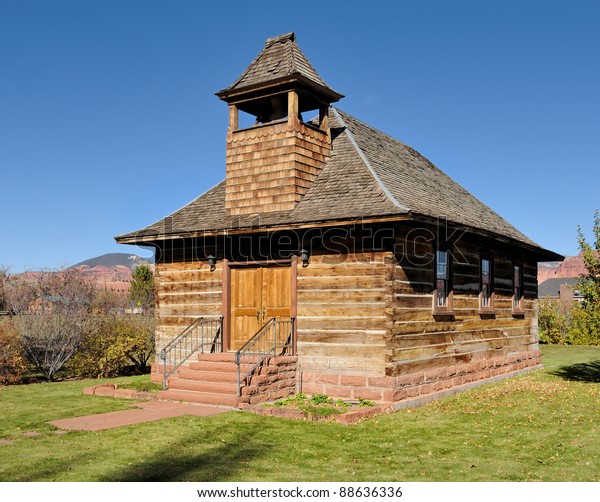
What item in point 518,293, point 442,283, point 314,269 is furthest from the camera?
point 518,293

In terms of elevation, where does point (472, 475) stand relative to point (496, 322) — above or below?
below

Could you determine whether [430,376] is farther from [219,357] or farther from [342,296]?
[219,357]

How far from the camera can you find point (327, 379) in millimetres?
14008

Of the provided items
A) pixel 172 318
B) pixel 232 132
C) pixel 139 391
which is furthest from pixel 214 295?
pixel 232 132

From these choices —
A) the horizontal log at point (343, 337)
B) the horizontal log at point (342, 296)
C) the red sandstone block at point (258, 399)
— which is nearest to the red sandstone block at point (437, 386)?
the horizontal log at point (343, 337)

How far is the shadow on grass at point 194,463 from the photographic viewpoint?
7.91 m

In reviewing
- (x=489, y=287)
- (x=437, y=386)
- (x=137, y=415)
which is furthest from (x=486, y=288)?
(x=137, y=415)

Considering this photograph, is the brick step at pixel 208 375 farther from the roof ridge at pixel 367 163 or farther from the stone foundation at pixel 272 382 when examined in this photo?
the roof ridge at pixel 367 163

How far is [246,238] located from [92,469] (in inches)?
322

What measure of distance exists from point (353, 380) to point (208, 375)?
3.17 m

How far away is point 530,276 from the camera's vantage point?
22266 millimetres

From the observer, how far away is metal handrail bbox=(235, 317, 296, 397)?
14.3 m

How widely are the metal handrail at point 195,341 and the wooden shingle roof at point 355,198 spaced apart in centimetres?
236
